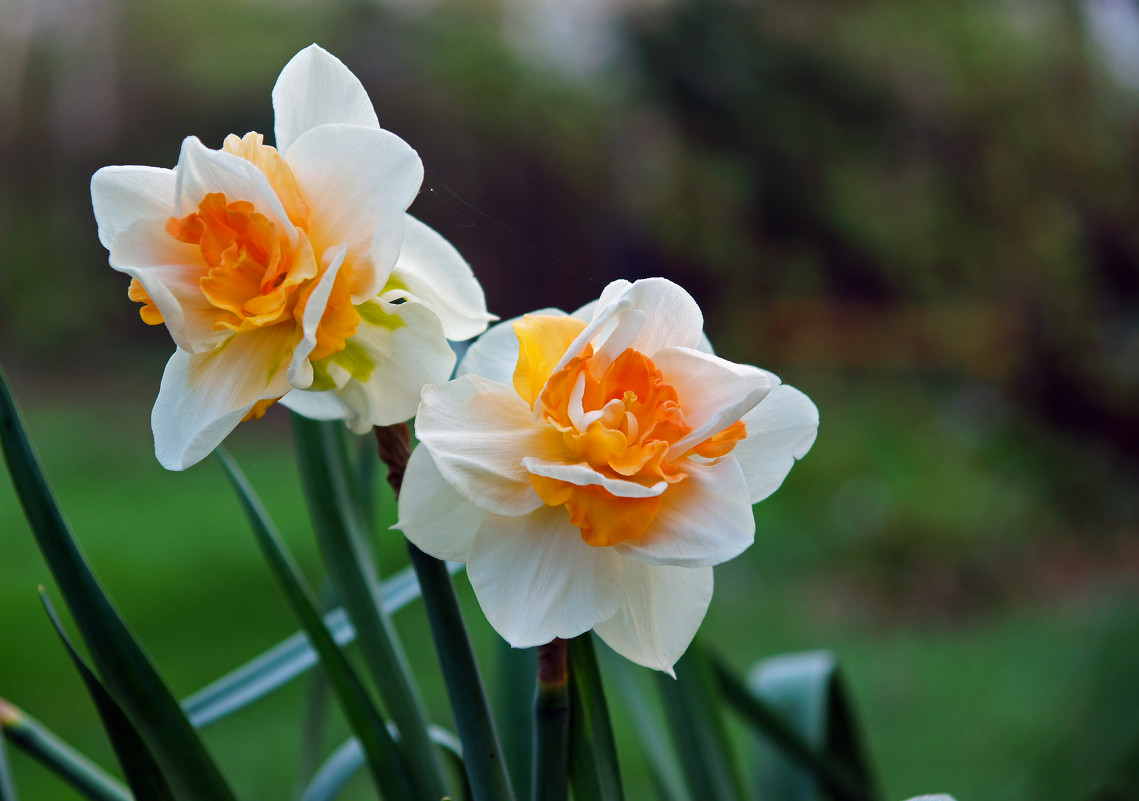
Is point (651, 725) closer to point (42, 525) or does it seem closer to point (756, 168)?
point (42, 525)

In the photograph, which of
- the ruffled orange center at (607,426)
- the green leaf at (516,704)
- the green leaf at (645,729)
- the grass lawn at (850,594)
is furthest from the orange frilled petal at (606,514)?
the grass lawn at (850,594)

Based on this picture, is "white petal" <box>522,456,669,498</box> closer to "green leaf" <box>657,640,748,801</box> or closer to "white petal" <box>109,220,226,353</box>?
"white petal" <box>109,220,226,353</box>

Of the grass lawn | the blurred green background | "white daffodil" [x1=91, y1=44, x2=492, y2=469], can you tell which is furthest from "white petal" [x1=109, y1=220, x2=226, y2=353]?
the blurred green background

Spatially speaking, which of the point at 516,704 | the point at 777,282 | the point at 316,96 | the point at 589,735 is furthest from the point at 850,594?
the point at 316,96

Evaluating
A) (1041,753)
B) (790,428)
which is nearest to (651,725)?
(790,428)

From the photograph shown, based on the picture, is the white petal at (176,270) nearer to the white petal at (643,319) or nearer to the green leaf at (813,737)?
the white petal at (643,319)

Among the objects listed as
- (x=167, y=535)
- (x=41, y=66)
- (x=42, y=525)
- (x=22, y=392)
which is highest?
(x=42, y=525)
